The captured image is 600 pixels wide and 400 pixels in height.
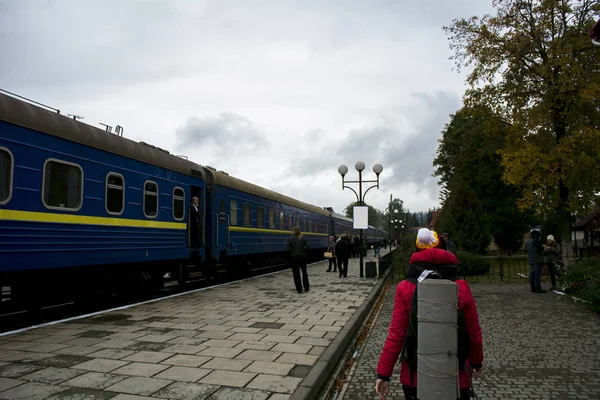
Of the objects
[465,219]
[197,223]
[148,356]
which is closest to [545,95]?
[465,219]

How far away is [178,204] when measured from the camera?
12180 mm

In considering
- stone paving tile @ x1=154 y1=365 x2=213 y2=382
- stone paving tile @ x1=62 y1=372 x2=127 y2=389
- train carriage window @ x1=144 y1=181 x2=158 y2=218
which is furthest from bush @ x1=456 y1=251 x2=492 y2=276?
stone paving tile @ x1=62 y1=372 x2=127 y2=389

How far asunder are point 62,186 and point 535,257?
39.3 feet

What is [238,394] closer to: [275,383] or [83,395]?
[275,383]

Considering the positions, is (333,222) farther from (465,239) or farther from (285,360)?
(285,360)

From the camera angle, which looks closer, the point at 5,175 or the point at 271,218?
the point at 5,175

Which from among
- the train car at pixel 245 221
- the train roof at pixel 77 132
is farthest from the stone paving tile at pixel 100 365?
the train car at pixel 245 221

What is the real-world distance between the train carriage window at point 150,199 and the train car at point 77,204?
0.02 metres

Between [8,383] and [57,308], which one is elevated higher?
[8,383]

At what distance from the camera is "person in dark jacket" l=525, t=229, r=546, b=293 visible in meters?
13.0

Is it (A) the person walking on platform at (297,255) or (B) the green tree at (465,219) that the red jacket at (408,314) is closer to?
(A) the person walking on platform at (297,255)

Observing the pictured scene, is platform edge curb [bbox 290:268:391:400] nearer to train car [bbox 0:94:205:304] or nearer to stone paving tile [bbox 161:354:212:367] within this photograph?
stone paving tile [bbox 161:354:212:367]

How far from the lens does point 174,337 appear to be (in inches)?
262

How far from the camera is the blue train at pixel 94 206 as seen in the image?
23.6ft
